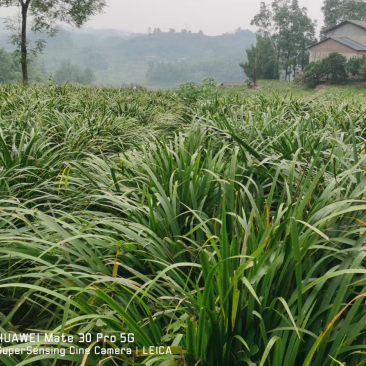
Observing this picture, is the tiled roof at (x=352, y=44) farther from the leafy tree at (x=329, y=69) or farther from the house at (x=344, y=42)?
the leafy tree at (x=329, y=69)

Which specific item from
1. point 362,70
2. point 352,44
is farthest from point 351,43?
point 362,70

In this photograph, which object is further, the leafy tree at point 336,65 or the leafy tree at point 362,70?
the leafy tree at point 336,65

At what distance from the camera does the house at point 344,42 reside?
1773 inches

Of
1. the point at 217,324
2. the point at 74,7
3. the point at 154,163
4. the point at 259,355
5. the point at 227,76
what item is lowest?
the point at 259,355

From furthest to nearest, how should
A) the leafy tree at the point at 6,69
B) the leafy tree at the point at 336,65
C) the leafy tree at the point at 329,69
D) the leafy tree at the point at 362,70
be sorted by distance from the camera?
the leafy tree at the point at 6,69
the leafy tree at the point at 329,69
the leafy tree at the point at 336,65
the leafy tree at the point at 362,70

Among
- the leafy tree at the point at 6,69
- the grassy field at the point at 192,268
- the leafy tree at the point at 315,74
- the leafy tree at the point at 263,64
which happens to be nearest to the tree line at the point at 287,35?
the leafy tree at the point at 263,64

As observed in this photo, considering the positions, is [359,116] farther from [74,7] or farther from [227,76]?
[227,76]

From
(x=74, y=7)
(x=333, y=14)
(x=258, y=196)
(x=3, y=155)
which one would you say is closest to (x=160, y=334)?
(x=258, y=196)

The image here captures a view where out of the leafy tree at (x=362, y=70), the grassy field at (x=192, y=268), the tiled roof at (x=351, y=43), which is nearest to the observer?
the grassy field at (x=192, y=268)

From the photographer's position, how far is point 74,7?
1611cm

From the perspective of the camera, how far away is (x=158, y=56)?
463ft

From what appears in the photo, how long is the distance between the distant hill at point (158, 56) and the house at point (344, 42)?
4901cm

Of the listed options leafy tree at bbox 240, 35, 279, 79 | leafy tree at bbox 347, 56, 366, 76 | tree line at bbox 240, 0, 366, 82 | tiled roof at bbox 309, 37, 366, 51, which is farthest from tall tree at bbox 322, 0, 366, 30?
leafy tree at bbox 347, 56, 366, 76

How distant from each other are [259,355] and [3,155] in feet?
6.59
